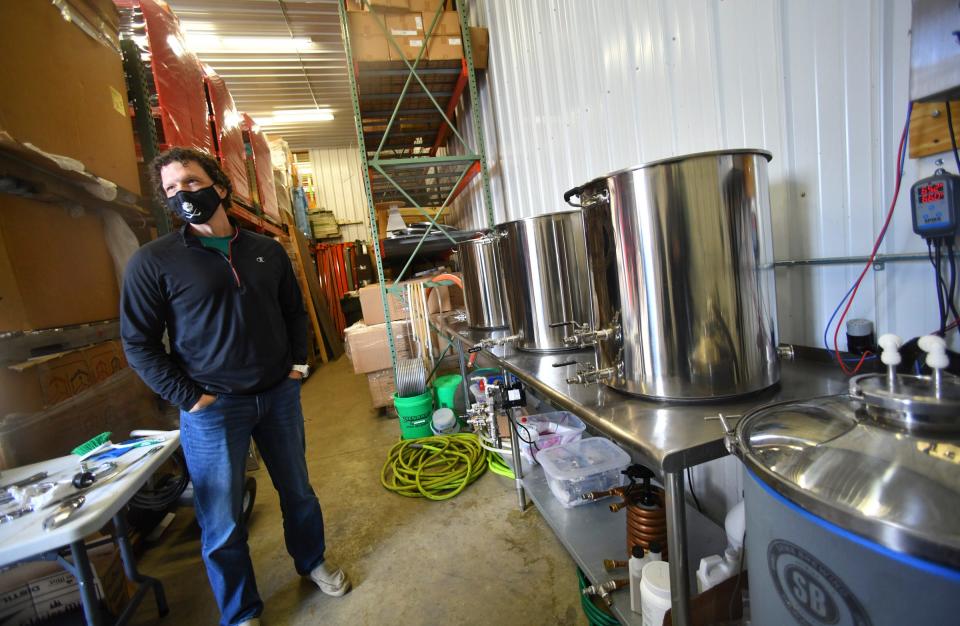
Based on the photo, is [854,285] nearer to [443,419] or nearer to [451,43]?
[443,419]

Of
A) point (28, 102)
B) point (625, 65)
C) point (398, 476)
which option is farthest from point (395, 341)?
point (625, 65)

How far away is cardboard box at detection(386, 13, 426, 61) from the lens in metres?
2.53

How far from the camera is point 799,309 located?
91cm

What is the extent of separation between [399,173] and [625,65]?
91.5 inches

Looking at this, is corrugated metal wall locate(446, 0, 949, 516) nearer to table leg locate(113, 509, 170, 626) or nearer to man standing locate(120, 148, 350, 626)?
man standing locate(120, 148, 350, 626)

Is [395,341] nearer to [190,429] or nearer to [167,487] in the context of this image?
[167,487]

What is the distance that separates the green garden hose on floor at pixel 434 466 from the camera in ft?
6.73

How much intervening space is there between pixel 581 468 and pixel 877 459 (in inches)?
48.6

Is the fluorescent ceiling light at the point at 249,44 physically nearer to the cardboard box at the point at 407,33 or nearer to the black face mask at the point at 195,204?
the cardboard box at the point at 407,33

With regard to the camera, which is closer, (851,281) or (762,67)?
(851,281)

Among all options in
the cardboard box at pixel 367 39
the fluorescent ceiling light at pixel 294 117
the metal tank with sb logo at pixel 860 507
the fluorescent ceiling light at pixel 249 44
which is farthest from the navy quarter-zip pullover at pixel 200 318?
the fluorescent ceiling light at pixel 294 117

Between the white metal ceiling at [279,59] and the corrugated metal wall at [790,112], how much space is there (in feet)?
12.0

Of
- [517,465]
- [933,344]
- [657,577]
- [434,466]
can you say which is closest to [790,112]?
[933,344]

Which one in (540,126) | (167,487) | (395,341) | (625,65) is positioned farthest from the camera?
(395,341)
